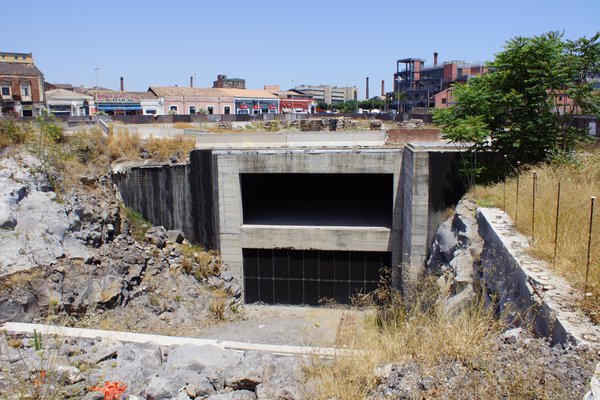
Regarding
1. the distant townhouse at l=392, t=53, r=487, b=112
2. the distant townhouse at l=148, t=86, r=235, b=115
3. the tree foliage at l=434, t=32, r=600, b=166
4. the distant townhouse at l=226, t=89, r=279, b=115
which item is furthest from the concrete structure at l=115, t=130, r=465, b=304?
the distant townhouse at l=392, t=53, r=487, b=112

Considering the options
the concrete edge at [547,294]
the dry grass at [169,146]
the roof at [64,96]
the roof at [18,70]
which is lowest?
the concrete edge at [547,294]

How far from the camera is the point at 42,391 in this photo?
5.66 meters

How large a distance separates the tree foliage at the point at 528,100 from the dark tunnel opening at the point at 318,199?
5450mm

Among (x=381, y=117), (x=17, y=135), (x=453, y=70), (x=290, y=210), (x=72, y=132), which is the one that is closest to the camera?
(x=17, y=135)

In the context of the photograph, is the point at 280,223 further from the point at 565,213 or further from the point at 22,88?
the point at 22,88

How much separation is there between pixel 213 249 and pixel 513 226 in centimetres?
1135

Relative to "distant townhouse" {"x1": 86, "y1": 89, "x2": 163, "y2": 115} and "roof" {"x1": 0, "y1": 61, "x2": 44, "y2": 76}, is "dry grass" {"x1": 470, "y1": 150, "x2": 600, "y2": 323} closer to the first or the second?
"distant townhouse" {"x1": 86, "y1": 89, "x2": 163, "y2": 115}

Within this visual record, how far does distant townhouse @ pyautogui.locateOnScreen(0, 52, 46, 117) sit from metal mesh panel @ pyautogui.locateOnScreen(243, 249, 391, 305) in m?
33.0

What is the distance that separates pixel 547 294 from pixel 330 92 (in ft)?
508

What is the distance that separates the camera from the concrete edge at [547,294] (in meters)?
5.35

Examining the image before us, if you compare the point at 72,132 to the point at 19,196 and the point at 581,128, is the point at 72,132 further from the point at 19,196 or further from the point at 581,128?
the point at 581,128

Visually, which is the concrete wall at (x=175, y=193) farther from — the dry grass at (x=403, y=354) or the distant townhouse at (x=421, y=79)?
the distant townhouse at (x=421, y=79)

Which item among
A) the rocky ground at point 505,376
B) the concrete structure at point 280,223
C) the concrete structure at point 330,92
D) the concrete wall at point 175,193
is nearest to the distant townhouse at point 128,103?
the concrete structure at point 280,223

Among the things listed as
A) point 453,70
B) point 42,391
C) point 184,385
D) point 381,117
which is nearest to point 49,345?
point 42,391
